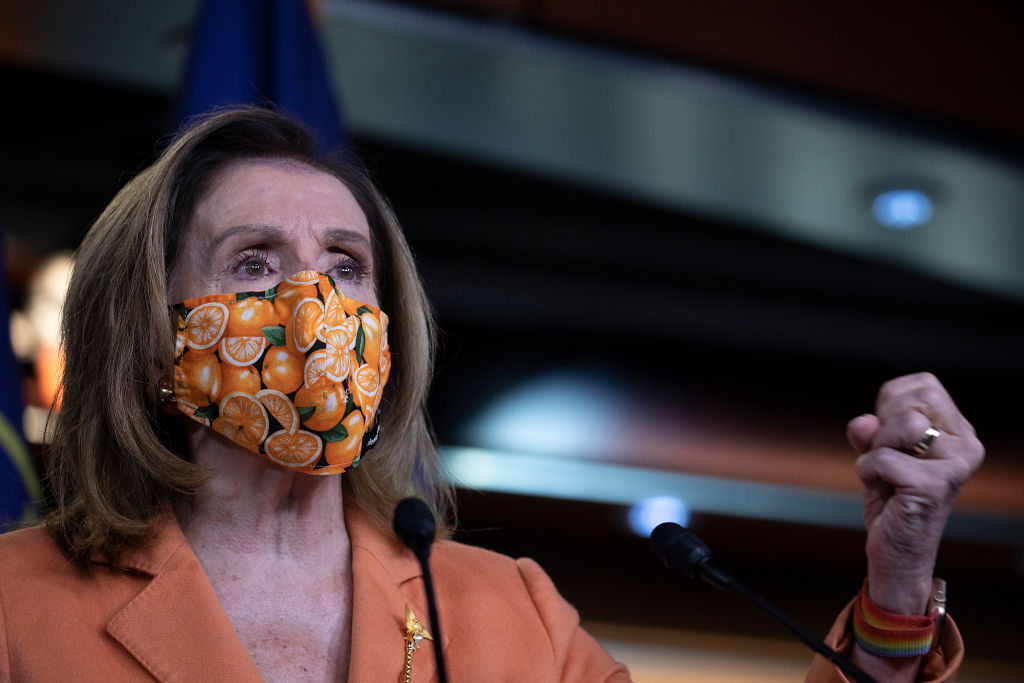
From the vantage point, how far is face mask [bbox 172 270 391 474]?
1.71m

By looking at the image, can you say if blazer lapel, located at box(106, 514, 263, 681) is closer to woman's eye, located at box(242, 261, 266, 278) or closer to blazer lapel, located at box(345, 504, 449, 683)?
blazer lapel, located at box(345, 504, 449, 683)

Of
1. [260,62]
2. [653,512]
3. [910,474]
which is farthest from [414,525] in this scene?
[653,512]

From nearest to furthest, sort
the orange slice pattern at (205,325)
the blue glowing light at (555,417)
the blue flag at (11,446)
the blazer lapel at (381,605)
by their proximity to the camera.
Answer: the blazer lapel at (381,605)
the orange slice pattern at (205,325)
the blue flag at (11,446)
the blue glowing light at (555,417)

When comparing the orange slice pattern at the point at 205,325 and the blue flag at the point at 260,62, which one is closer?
the orange slice pattern at the point at 205,325

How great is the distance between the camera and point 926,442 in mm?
1566

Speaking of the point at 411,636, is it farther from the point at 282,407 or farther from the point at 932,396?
the point at 932,396

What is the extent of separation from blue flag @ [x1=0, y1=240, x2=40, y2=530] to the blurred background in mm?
14

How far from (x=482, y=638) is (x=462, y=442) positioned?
3.89 metres

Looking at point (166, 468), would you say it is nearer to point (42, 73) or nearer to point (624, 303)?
point (42, 73)

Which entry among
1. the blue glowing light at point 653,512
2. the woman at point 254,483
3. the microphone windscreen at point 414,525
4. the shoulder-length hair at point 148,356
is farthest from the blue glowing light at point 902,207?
the microphone windscreen at point 414,525

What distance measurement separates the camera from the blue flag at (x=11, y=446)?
8.68 ft

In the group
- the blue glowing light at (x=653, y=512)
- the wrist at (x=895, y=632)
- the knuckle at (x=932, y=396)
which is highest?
the knuckle at (x=932, y=396)

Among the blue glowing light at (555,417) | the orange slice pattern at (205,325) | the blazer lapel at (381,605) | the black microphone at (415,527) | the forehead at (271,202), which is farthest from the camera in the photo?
the blue glowing light at (555,417)

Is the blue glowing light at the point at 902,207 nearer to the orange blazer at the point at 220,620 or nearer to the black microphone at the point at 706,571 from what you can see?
the orange blazer at the point at 220,620
